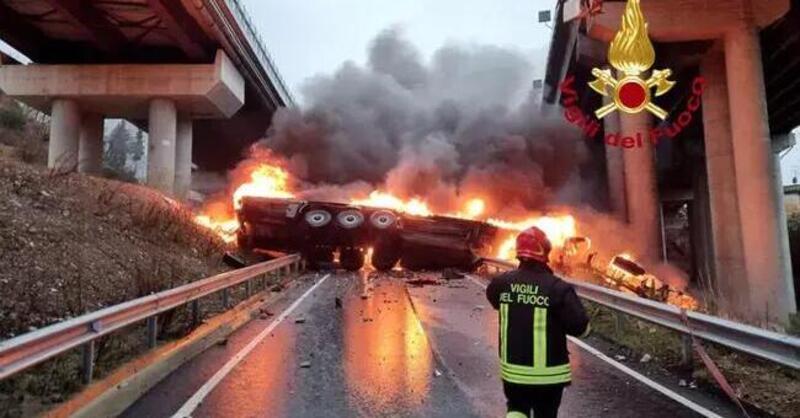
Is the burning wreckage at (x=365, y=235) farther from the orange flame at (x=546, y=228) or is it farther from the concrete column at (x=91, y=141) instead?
the concrete column at (x=91, y=141)

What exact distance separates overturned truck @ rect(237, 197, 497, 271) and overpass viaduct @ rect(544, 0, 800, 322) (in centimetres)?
786

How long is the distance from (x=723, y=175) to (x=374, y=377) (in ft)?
66.1

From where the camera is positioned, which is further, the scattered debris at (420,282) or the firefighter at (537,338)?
the scattered debris at (420,282)

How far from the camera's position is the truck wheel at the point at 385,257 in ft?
71.4

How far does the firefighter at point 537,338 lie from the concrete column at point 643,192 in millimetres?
24659

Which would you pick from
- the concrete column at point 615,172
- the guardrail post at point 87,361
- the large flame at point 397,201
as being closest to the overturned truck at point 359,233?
the large flame at point 397,201

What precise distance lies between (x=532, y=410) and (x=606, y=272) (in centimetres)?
1755

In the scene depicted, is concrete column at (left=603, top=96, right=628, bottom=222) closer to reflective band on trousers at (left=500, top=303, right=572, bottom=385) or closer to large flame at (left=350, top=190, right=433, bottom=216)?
large flame at (left=350, top=190, right=433, bottom=216)

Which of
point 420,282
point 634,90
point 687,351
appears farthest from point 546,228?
point 687,351

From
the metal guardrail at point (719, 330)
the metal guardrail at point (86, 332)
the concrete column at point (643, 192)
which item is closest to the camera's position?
the metal guardrail at point (86, 332)

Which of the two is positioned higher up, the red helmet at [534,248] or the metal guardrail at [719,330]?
the red helmet at [534,248]

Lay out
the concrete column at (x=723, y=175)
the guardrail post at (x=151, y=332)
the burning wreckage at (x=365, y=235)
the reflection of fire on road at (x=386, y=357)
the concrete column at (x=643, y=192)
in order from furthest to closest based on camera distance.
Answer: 1. the concrete column at (x=643, y=192)
2. the concrete column at (x=723, y=175)
3. the burning wreckage at (x=365, y=235)
4. the guardrail post at (x=151, y=332)
5. the reflection of fire on road at (x=386, y=357)

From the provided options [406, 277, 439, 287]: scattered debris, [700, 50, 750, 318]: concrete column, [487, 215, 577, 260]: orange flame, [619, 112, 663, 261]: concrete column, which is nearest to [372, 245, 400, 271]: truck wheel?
[406, 277, 439, 287]: scattered debris

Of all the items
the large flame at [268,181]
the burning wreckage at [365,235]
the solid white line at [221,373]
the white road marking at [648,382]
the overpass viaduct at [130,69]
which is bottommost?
the white road marking at [648,382]
